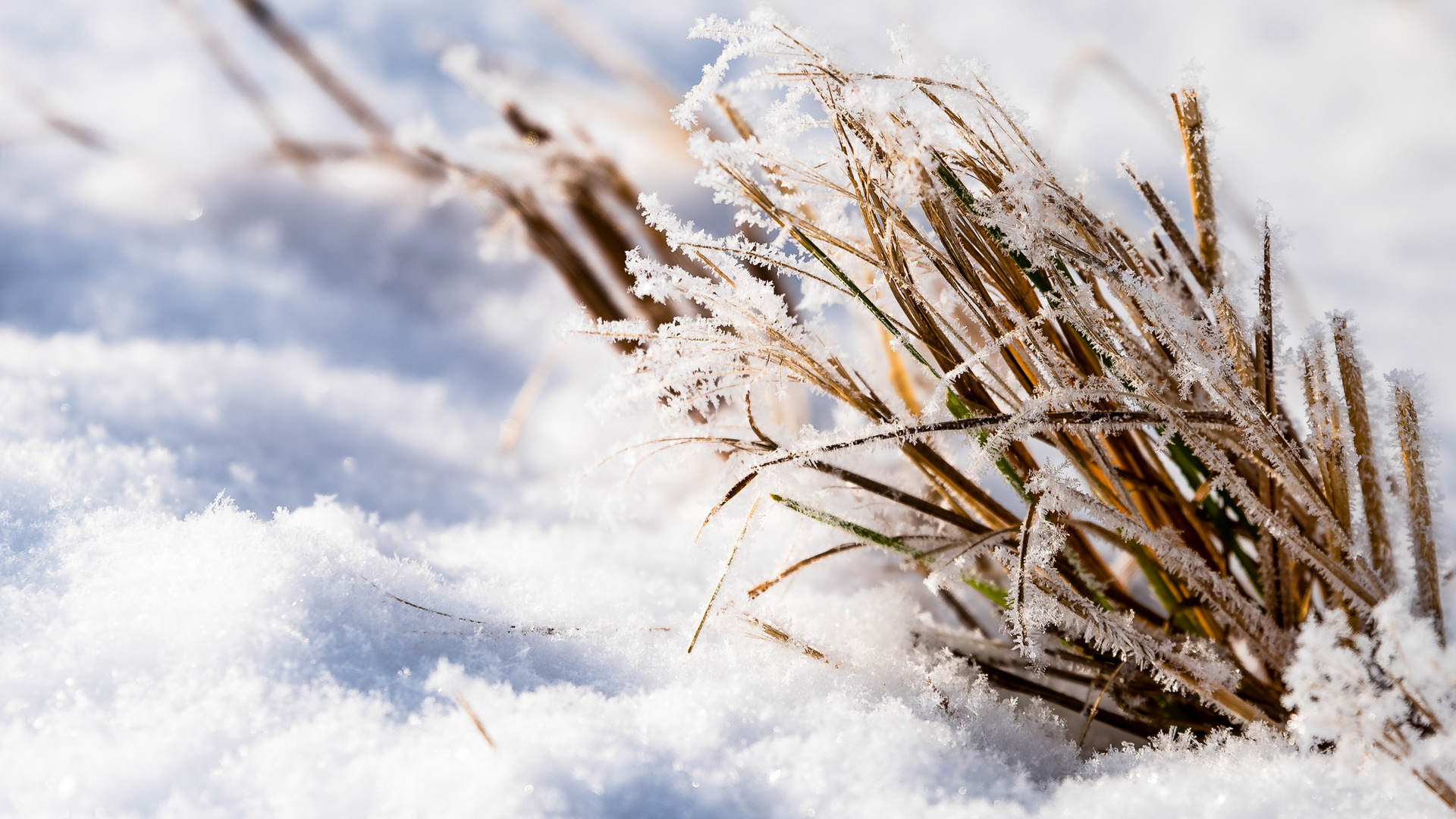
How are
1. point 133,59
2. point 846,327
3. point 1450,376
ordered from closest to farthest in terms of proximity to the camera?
point 1450,376 < point 846,327 < point 133,59

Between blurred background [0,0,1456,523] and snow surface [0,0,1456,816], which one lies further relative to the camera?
blurred background [0,0,1456,523]

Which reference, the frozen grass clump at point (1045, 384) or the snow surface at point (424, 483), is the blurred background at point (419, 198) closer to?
the snow surface at point (424, 483)

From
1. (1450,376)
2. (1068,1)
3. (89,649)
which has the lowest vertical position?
(89,649)

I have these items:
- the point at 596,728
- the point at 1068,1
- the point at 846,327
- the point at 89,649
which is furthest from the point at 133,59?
the point at 1068,1

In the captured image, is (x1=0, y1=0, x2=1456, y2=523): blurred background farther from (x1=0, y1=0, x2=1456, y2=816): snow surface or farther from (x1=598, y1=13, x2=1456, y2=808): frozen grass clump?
(x1=598, y1=13, x2=1456, y2=808): frozen grass clump

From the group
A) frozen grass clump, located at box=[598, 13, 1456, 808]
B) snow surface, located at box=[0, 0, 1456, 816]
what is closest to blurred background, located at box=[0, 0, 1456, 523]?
snow surface, located at box=[0, 0, 1456, 816]

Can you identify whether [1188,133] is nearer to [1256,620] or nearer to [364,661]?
[1256,620]

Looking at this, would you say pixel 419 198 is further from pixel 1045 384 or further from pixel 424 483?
pixel 1045 384

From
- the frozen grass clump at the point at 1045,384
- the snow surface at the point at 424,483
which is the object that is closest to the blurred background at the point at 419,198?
the snow surface at the point at 424,483
